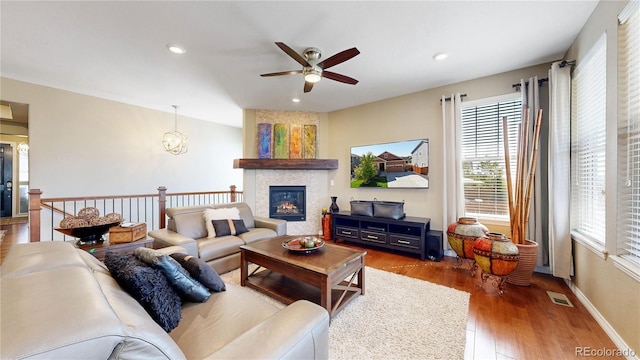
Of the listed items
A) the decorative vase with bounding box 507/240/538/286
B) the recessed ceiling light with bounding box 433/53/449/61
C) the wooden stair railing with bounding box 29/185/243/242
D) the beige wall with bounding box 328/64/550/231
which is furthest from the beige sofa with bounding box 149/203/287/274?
the recessed ceiling light with bounding box 433/53/449/61

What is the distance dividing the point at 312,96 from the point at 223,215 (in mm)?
2535

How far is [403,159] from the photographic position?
13.5 ft

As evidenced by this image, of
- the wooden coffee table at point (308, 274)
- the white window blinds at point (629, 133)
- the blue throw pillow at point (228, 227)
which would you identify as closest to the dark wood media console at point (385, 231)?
the wooden coffee table at point (308, 274)

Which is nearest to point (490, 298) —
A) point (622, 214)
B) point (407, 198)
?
point (622, 214)

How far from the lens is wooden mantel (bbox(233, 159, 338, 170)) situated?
4.77 metres

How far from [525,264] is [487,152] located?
1.62 m

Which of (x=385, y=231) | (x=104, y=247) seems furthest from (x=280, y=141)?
(x=104, y=247)

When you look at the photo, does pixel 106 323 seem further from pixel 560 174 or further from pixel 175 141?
pixel 175 141

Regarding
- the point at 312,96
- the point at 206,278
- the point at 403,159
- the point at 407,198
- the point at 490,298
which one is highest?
the point at 312,96

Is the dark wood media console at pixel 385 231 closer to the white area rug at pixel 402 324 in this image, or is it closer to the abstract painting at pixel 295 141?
the white area rug at pixel 402 324

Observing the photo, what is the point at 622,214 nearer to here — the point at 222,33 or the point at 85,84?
the point at 222,33

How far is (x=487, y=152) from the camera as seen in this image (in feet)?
11.4

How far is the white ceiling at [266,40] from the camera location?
2117 millimetres

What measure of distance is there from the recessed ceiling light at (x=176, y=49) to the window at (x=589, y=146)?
4123mm
